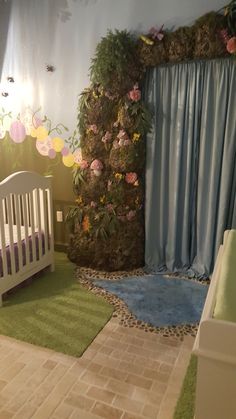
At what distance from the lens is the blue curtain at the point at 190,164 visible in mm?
2705

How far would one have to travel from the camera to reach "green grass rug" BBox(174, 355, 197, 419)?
1.59 metres

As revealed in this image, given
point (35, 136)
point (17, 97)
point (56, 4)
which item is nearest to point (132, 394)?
point (35, 136)

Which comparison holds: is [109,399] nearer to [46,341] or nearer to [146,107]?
[46,341]

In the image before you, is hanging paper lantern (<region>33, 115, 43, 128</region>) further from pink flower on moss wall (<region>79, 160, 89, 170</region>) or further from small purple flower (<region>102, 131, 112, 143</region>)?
small purple flower (<region>102, 131, 112, 143</region>)

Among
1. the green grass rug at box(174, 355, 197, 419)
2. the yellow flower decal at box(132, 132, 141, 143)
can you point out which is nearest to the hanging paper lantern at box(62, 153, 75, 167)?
the yellow flower decal at box(132, 132, 141, 143)

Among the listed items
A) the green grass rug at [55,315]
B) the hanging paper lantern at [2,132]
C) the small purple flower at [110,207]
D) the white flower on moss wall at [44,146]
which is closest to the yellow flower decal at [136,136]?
the small purple flower at [110,207]

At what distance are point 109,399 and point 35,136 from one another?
2.70 meters

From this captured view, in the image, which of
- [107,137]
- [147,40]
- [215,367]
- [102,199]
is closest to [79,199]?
[102,199]

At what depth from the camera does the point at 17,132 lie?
143 inches

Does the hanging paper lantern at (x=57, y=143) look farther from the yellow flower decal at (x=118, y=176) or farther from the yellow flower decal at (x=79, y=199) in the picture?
the yellow flower decal at (x=118, y=176)

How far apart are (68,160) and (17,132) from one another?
2.30 ft

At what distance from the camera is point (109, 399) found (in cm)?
169

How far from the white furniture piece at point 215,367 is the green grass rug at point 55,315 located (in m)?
0.98

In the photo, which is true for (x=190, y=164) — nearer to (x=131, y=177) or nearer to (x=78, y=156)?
(x=131, y=177)
